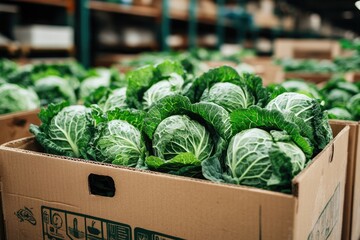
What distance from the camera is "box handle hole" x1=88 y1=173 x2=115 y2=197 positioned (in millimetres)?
1189

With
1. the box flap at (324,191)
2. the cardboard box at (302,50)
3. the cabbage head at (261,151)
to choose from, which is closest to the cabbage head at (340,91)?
the box flap at (324,191)

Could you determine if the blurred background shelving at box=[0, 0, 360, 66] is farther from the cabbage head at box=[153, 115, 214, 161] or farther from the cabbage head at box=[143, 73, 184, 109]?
the cabbage head at box=[153, 115, 214, 161]

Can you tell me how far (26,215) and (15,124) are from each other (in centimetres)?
70

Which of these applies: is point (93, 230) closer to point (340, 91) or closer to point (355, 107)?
point (355, 107)

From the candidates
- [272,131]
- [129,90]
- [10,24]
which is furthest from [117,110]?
[10,24]

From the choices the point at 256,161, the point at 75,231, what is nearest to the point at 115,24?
the point at 75,231

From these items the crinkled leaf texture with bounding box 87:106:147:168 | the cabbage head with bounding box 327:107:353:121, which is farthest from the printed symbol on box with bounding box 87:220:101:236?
the cabbage head with bounding box 327:107:353:121

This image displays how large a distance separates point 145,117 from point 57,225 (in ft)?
1.53

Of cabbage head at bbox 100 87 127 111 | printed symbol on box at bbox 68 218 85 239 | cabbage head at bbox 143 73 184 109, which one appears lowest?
printed symbol on box at bbox 68 218 85 239

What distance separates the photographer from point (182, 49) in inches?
303

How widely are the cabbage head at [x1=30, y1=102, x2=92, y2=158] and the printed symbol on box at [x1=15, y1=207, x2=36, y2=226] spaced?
0.23 metres

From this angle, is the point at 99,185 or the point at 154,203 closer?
the point at 154,203

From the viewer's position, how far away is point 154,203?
3.60ft

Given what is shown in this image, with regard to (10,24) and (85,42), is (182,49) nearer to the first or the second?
(85,42)
